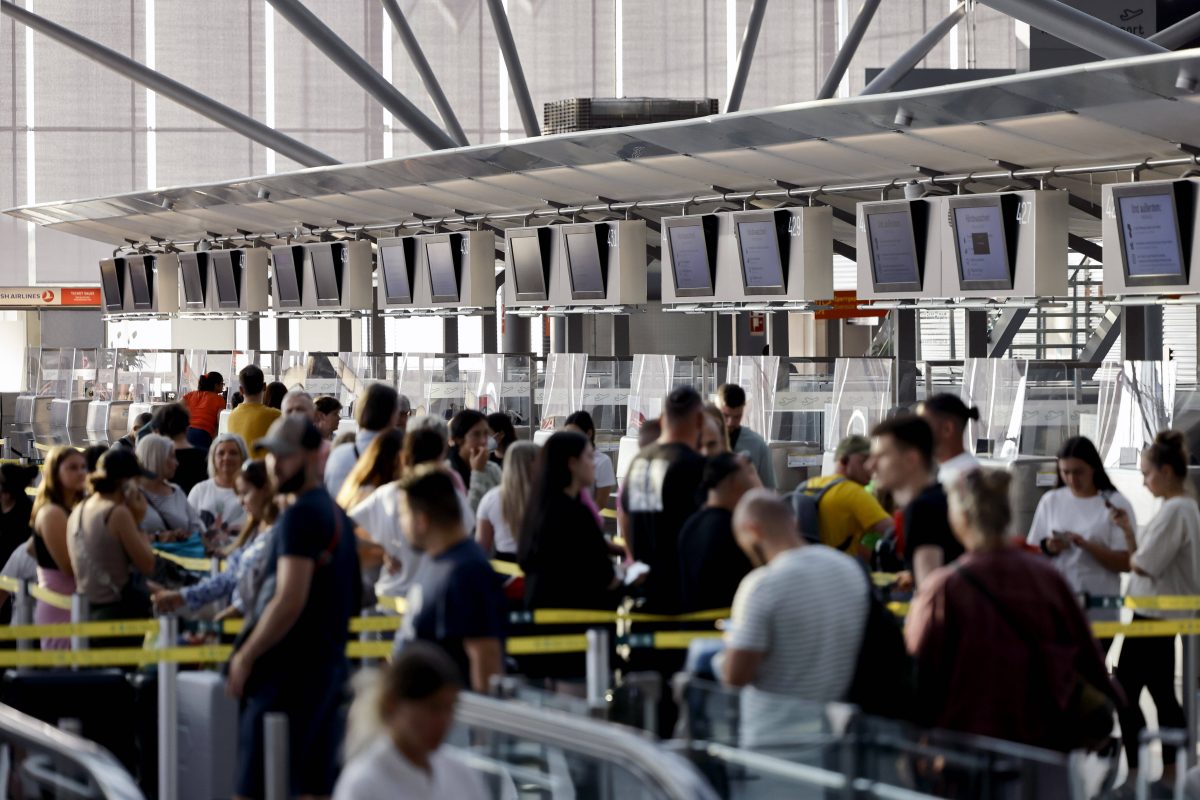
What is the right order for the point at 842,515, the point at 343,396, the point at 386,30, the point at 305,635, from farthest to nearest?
the point at 386,30, the point at 343,396, the point at 842,515, the point at 305,635

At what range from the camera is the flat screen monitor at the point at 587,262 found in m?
15.4

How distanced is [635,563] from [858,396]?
21.4ft

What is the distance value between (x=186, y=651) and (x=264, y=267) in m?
15.2

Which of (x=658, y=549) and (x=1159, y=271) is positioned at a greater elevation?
(x=1159, y=271)

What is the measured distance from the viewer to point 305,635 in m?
5.52

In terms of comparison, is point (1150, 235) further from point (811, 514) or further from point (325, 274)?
point (325, 274)

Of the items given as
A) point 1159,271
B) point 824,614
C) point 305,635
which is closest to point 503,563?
point 305,635

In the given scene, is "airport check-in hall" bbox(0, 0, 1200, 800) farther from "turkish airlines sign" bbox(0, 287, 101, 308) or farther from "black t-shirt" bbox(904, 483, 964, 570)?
"turkish airlines sign" bbox(0, 287, 101, 308)

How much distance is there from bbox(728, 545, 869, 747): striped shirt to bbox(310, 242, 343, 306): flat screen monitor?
1515 cm

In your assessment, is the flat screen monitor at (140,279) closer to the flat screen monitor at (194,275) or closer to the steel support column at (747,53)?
the flat screen monitor at (194,275)

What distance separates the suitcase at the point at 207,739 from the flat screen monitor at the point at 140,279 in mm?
17554

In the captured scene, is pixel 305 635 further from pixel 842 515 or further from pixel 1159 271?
pixel 1159 271

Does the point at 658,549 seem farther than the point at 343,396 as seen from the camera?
No

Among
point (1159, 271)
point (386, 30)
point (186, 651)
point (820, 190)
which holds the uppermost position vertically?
point (386, 30)
